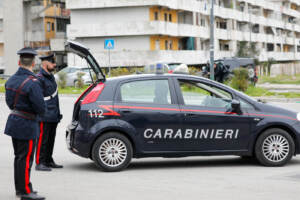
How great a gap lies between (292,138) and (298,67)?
78391mm

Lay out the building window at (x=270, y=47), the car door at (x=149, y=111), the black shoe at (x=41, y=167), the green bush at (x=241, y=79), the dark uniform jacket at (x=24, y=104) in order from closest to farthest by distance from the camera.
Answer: the dark uniform jacket at (x=24, y=104) → the car door at (x=149, y=111) → the black shoe at (x=41, y=167) → the green bush at (x=241, y=79) → the building window at (x=270, y=47)

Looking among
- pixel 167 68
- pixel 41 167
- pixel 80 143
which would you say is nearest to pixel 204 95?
pixel 80 143

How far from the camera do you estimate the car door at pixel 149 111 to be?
30.2 ft

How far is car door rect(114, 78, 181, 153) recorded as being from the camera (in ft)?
30.2

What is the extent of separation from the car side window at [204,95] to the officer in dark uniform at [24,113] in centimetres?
304

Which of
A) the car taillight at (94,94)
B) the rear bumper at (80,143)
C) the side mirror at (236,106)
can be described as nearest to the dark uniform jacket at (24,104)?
the rear bumper at (80,143)

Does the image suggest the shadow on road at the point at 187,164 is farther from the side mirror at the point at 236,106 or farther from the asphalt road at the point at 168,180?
the side mirror at the point at 236,106

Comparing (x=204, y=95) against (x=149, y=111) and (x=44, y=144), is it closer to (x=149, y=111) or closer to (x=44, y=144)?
(x=149, y=111)

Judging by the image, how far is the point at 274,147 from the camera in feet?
31.0

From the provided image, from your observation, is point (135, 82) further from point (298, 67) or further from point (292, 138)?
point (298, 67)

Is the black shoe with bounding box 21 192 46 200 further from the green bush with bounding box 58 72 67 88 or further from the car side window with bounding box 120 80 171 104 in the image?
the green bush with bounding box 58 72 67 88

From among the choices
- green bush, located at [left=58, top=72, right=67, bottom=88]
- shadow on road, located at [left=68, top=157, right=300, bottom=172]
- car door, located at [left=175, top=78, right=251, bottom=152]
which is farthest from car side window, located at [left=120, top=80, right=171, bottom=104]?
green bush, located at [left=58, top=72, right=67, bottom=88]

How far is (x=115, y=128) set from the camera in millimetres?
9125

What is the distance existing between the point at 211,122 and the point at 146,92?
1097 millimetres
